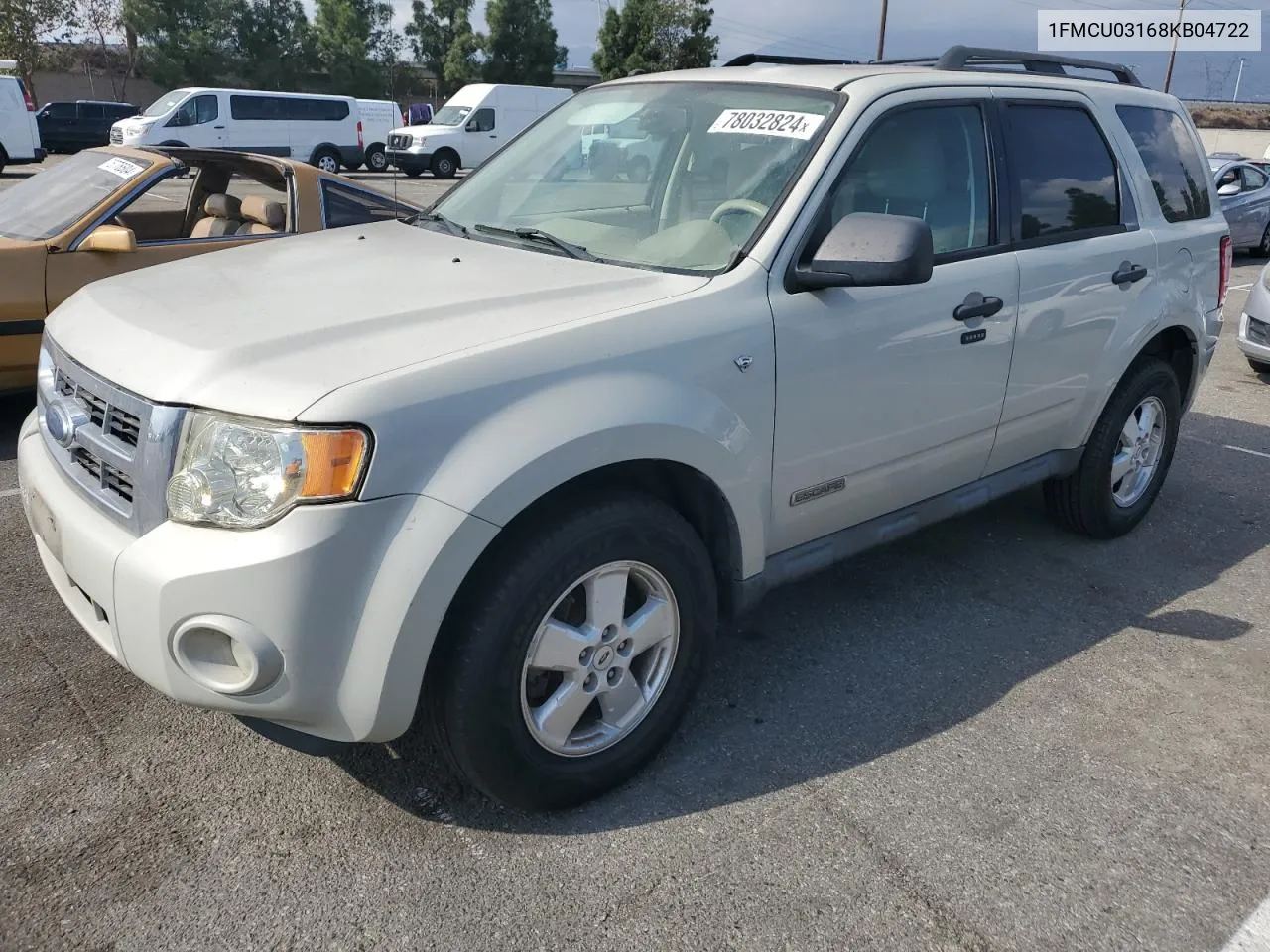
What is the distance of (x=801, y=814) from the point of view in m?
2.80

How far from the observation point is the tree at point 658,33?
43844 millimetres

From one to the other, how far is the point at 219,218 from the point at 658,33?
4180cm

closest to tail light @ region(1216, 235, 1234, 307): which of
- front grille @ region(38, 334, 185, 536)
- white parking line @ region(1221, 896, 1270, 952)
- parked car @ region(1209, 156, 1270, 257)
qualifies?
white parking line @ region(1221, 896, 1270, 952)

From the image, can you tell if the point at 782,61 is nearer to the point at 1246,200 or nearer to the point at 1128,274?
the point at 1128,274

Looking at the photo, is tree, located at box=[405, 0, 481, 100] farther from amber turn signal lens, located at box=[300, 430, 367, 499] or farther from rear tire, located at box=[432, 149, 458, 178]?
amber turn signal lens, located at box=[300, 430, 367, 499]

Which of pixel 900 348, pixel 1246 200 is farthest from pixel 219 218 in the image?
pixel 1246 200

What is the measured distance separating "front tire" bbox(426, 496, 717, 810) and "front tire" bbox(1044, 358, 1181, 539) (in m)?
2.29

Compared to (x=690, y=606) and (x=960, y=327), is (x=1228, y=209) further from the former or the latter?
(x=690, y=606)

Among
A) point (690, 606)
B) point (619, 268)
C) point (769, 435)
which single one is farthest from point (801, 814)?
point (619, 268)

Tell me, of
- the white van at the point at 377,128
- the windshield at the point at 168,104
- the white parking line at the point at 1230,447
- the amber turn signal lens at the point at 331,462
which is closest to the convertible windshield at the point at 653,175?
the amber turn signal lens at the point at 331,462

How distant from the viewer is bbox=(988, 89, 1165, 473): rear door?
3791 millimetres

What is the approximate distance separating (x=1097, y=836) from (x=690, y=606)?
1.19m

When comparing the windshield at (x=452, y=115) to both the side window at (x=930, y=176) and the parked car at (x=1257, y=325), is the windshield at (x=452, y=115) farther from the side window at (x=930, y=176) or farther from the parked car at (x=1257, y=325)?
the side window at (x=930, y=176)

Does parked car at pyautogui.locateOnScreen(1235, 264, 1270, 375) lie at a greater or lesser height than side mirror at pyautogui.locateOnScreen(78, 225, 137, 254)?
lesser
